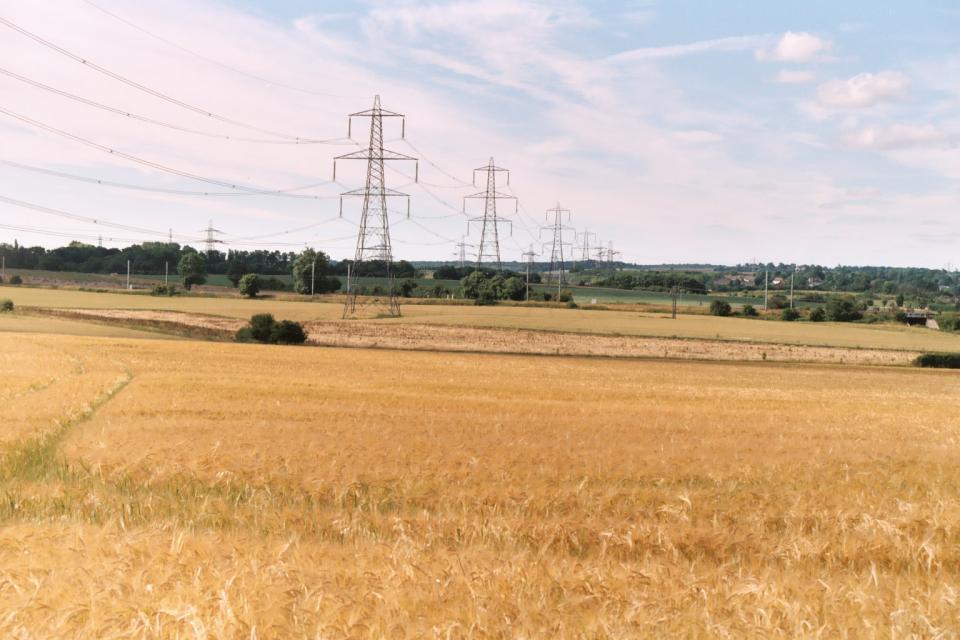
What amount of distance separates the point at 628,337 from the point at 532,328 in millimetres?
10437

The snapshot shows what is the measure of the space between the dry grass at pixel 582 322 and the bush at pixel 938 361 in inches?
341

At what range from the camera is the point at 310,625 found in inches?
244

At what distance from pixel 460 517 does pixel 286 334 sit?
2069 inches

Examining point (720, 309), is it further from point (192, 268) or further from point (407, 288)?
point (192, 268)

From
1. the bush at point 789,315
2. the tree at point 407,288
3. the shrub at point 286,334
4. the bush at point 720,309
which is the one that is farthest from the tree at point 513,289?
the shrub at point 286,334

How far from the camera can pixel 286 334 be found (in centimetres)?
6059

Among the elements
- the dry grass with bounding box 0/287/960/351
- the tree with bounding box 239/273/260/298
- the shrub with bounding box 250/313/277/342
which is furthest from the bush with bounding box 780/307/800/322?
the tree with bounding box 239/273/260/298

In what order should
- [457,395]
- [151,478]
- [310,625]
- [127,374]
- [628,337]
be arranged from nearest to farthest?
[310,625]
[151,478]
[457,395]
[127,374]
[628,337]

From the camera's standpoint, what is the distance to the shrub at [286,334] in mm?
60312

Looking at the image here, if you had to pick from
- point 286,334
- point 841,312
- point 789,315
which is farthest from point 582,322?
point 841,312

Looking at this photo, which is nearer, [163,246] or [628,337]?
[628,337]

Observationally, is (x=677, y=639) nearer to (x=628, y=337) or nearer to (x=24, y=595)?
(x=24, y=595)

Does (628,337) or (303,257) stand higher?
(303,257)

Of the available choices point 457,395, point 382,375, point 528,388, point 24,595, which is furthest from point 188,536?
point 382,375
